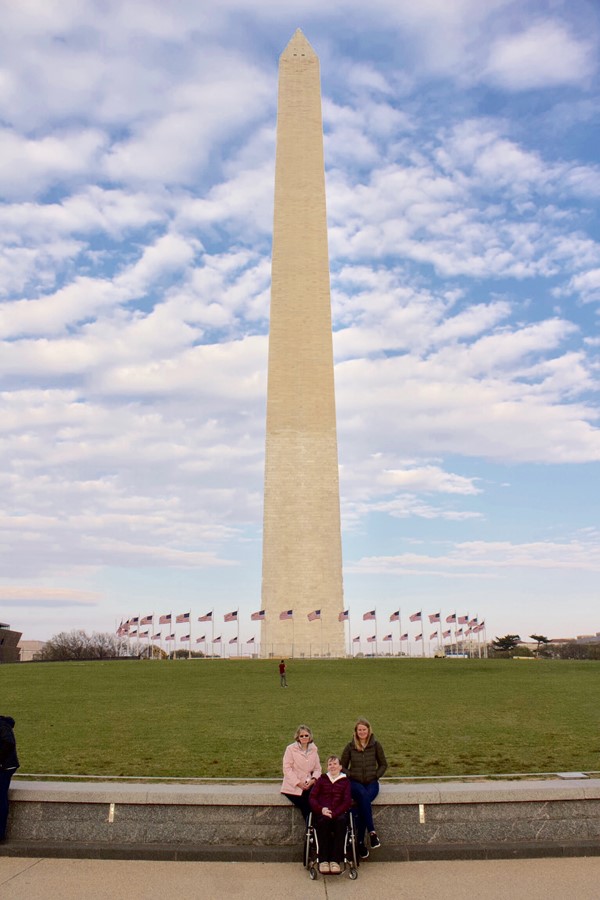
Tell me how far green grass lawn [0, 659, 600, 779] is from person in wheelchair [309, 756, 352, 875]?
3.50 m

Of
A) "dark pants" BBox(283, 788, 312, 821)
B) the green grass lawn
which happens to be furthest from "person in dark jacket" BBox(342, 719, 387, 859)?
the green grass lawn

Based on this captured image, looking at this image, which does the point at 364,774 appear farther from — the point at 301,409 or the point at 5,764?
the point at 301,409

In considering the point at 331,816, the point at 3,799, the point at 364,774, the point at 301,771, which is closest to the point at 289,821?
the point at 301,771

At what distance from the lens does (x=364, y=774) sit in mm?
7422

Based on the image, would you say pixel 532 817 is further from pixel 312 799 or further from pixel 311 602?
pixel 311 602

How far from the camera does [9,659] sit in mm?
68750

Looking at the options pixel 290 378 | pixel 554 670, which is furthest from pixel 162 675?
pixel 290 378

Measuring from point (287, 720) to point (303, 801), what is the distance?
411 inches

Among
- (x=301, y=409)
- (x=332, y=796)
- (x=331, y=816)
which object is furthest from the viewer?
(x=301, y=409)

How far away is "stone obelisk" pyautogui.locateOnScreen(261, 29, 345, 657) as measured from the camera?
52.1 m

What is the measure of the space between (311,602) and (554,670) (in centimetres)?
1908

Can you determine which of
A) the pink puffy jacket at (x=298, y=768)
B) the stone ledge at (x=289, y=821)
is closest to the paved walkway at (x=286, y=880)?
the stone ledge at (x=289, y=821)

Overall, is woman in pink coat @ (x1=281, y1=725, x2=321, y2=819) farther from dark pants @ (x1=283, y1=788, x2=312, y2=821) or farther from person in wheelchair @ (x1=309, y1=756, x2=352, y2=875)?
person in wheelchair @ (x1=309, y1=756, x2=352, y2=875)

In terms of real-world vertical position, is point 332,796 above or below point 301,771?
below
